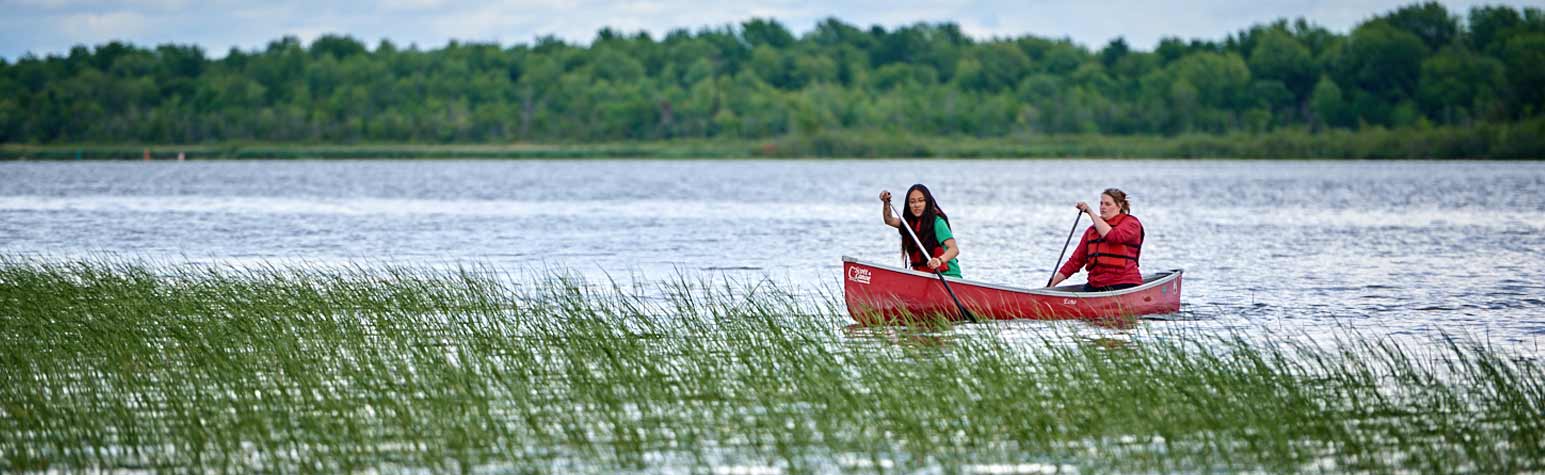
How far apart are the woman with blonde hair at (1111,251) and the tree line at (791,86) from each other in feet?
252

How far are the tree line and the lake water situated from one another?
33637mm

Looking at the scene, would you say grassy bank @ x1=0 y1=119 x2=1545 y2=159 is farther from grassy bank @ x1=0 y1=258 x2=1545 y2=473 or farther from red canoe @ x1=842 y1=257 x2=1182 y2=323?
grassy bank @ x1=0 y1=258 x2=1545 y2=473

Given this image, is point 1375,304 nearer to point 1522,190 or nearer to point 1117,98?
point 1522,190

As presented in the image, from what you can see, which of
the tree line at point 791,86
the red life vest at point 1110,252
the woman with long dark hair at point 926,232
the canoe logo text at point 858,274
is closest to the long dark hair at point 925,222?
the woman with long dark hair at point 926,232

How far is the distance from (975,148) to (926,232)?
8002 centimetres

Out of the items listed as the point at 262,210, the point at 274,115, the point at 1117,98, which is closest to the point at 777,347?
the point at 262,210

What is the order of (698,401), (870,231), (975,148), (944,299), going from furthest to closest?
(975,148) → (870,231) → (944,299) → (698,401)

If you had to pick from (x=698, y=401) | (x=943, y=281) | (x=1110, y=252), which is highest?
(x=1110, y=252)

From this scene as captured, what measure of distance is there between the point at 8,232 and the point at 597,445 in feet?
76.9

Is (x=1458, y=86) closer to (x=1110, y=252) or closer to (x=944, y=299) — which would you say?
(x=1110, y=252)

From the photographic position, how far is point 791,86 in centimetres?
11550

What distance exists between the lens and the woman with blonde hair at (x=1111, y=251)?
41.4ft

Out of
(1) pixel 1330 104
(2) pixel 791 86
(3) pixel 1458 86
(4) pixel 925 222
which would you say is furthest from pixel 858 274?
(2) pixel 791 86

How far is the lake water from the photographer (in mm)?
16250
